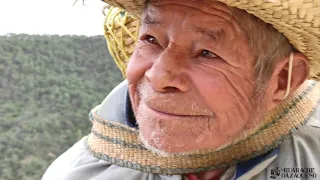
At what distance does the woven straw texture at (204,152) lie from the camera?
1217 mm

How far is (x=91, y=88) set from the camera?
184cm

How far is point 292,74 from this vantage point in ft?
3.82

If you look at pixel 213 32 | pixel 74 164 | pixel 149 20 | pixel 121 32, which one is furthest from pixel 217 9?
pixel 74 164

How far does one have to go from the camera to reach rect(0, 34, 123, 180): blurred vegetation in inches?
64.0

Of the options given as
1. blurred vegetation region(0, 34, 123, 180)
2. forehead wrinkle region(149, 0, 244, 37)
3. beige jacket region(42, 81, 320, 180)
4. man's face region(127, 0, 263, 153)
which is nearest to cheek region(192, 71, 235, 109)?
man's face region(127, 0, 263, 153)

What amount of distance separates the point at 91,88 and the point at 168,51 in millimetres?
841

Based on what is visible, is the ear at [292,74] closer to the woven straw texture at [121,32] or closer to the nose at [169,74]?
the nose at [169,74]

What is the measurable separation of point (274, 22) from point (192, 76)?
177 millimetres

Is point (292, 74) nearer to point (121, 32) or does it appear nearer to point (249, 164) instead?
point (249, 164)

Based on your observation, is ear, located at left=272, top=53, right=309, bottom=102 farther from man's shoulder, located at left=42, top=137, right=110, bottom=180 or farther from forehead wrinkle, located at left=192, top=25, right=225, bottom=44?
man's shoulder, located at left=42, top=137, right=110, bottom=180

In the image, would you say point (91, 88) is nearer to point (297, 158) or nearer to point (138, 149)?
Result: point (138, 149)

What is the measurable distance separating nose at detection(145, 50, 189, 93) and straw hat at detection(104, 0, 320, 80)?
14 cm

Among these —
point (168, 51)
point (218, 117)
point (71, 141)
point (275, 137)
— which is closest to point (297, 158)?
point (275, 137)

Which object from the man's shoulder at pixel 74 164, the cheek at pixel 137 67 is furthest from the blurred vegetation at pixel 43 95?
the cheek at pixel 137 67
